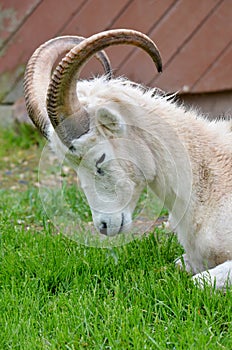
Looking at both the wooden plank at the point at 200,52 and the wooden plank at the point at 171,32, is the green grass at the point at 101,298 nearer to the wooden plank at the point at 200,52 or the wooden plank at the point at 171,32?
the wooden plank at the point at 200,52

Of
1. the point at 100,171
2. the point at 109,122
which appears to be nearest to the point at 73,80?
the point at 109,122

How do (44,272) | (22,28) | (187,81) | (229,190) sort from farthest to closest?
(22,28) < (187,81) < (44,272) < (229,190)

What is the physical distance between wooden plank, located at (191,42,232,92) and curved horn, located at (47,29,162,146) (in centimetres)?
345

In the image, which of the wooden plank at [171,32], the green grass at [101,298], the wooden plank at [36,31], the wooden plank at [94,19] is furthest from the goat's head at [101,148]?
the wooden plank at [36,31]

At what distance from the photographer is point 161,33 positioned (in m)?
7.57

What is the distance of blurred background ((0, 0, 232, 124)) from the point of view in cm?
733

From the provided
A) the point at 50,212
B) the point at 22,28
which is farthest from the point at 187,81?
the point at 50,212

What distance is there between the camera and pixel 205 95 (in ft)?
24.8

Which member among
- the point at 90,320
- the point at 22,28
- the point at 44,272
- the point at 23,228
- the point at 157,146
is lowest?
the point at 22,28

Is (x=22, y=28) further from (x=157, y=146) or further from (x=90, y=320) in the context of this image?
(x=90, y=320)

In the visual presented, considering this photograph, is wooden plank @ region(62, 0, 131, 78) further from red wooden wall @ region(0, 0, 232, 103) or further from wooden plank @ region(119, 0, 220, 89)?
wooden plank @ region(119, 0, 220, 89)

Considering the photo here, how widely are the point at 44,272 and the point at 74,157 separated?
662 mm

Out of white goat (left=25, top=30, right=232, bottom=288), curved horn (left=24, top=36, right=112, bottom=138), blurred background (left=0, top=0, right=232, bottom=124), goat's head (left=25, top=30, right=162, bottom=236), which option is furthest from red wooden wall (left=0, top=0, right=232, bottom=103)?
goat's head (left=25, top=30, right=162, bottom=236)

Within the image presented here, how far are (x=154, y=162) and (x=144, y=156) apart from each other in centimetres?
6
